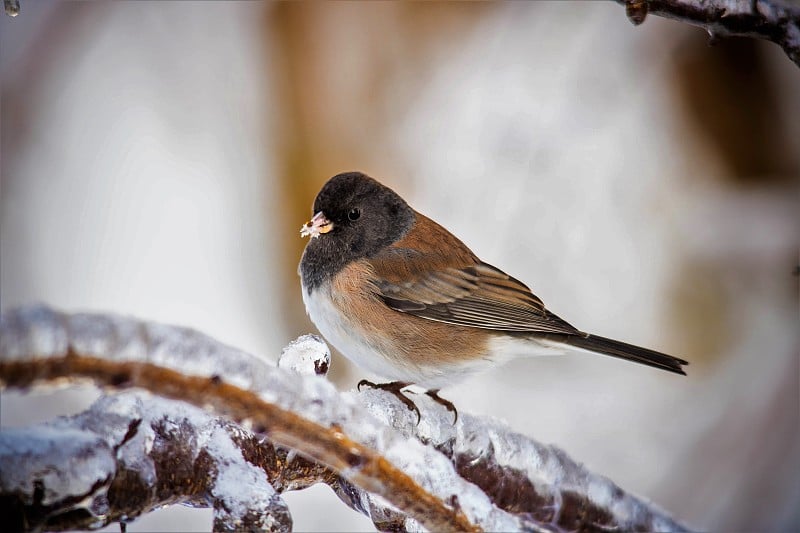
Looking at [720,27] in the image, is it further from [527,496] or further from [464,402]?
[464,402]

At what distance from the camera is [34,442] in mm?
1006

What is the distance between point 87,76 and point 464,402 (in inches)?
82.0

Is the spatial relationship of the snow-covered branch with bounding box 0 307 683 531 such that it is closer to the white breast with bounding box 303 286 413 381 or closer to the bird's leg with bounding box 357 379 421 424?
the bird's leg with bounding box 357 379 421 424

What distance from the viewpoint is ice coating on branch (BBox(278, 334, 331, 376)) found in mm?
1512

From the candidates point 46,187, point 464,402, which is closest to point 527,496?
point 464,402

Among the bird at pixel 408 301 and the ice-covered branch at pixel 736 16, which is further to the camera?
the bird at pixel 408 301

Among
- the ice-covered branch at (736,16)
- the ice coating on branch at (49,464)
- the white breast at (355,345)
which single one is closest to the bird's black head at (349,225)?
the white breast at (355,345)

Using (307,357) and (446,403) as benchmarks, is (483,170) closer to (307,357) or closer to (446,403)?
(446,403)

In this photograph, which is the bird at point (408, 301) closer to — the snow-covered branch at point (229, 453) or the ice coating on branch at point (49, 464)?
the snow-covered branch at point (229, 453)

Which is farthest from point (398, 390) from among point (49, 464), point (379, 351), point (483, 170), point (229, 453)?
point (483, 170)

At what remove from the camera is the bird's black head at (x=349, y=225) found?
2.21m

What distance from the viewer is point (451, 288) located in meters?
2.25

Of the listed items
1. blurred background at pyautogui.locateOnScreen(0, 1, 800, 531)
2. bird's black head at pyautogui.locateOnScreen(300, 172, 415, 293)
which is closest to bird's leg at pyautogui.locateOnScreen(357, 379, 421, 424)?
bird's black head at pyautogui.locateOnScreen(300, 172, 415, 293)

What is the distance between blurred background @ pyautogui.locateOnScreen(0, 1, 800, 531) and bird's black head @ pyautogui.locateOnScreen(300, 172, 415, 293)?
0.81 metres
